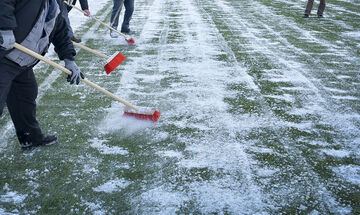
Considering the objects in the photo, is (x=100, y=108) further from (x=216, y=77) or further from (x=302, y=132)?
(x=302, y=132)

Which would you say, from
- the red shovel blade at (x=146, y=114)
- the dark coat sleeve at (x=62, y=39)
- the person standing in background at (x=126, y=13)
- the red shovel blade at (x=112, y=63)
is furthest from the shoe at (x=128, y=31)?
the dark coat sleeve at (x=62, y=39)

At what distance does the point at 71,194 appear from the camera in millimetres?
2178

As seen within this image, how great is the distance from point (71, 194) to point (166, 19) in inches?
261

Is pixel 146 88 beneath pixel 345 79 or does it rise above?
beneath

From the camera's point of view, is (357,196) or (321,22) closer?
(357,196)

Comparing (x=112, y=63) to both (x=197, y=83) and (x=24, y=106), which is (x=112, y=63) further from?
(x=197, y=83)

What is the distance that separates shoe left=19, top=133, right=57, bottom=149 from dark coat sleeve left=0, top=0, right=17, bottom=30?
104cm

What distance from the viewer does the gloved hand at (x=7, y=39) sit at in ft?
6.53

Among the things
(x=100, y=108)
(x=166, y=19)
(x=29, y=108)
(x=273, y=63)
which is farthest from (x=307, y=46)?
(x=29, y=108)

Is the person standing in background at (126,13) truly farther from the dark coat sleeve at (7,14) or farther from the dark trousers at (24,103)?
the dark coat sleeve at (7,14)

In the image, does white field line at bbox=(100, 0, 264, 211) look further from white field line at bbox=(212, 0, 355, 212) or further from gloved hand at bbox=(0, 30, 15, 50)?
gloved hand at bbox=(0, 30, 15, 50)

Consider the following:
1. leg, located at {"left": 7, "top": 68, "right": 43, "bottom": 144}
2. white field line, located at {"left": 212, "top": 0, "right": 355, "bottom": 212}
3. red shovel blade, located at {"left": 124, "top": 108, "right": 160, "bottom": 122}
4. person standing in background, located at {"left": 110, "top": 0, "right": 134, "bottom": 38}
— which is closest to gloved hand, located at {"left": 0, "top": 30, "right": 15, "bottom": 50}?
leg, located at {"left": 7, "top": 68, "right": 43, "bottom": 144}

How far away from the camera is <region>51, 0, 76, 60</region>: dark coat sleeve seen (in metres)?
2.52

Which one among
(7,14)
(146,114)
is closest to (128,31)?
(146,114)
